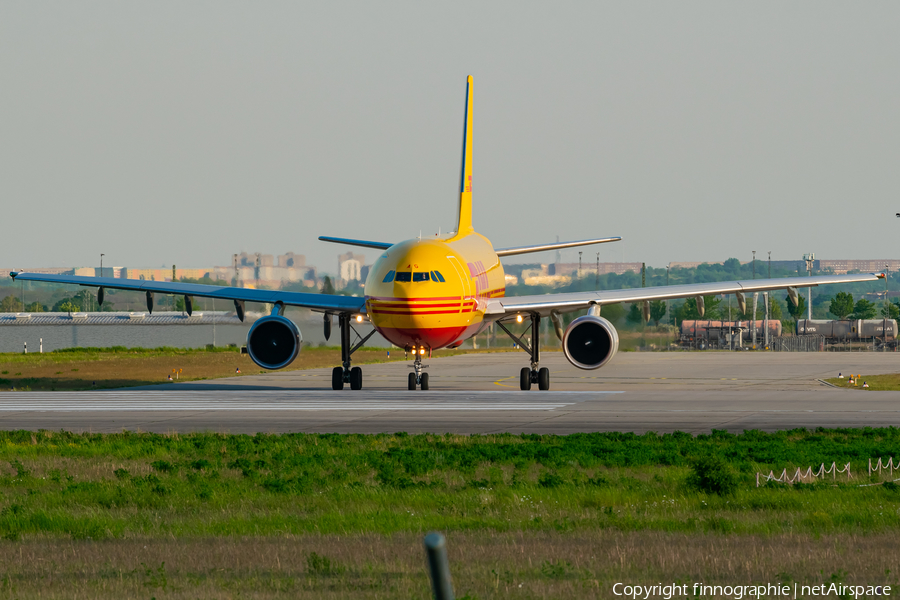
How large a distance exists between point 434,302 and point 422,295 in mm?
504

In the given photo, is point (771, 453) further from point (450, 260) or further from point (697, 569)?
point (450, 260)

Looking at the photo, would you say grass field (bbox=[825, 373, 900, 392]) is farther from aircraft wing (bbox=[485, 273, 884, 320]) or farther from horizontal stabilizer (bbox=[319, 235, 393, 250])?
horizontal stabilizer (bbox=[319, 235, 393, 250])

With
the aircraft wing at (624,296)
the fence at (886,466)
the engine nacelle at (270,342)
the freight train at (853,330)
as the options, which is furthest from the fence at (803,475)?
the freight train at (853,330)

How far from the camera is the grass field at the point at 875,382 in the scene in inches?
1667

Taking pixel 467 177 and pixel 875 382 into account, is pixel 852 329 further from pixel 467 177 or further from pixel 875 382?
pixel 467 177

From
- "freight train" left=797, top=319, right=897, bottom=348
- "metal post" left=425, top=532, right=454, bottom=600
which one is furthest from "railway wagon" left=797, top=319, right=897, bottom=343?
"metal post" left=425, top=532, right=454, bottom=600

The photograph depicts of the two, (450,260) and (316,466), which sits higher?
(450,260)

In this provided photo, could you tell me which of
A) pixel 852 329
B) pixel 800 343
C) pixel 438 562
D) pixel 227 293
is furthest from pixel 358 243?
pixel 852 329

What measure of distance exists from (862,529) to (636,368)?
4628 centimetres

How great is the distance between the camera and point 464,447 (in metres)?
21.8

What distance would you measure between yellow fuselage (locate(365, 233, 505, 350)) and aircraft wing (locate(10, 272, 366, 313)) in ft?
9.21

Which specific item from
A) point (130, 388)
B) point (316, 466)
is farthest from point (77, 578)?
point (130, 388)

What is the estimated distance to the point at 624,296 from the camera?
40219 mm

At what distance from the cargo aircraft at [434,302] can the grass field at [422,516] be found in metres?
13.2
